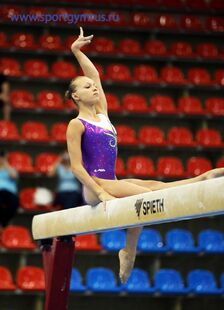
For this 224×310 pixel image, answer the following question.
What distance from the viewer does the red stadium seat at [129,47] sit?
11.8m

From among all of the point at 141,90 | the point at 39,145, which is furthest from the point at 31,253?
the point at 141,90

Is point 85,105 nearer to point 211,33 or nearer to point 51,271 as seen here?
point 51,271

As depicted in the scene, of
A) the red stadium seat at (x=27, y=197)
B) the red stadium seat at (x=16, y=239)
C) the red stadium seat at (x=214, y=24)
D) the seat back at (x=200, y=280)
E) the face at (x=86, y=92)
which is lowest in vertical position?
the seat back at (x=200, y=280)

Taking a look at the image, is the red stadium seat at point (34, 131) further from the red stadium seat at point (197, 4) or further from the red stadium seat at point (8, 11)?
the red stadium seat at point (197, 4)

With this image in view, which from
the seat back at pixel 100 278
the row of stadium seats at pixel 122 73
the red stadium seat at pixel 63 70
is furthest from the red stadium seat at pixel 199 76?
the seat back at pixel 100 278

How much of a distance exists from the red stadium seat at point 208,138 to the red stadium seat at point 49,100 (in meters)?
2.17

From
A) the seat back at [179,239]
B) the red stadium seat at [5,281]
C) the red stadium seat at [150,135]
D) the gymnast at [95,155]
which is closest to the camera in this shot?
the gymnast at [95,155]

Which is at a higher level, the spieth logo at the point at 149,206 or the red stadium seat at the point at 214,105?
the red stadium seat at the point at 214,105

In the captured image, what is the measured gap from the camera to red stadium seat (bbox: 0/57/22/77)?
1093 cm

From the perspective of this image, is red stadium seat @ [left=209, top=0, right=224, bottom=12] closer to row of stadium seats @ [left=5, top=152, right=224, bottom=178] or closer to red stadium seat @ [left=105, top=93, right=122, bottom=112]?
red stadium seat @ [left=105, top=93, right=122, bottom=112]

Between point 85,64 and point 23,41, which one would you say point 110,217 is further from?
point 23,41

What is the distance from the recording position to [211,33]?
12.5 meters

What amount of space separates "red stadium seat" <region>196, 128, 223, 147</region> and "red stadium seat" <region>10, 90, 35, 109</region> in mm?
2602

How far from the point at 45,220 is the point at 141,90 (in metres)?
6.41
